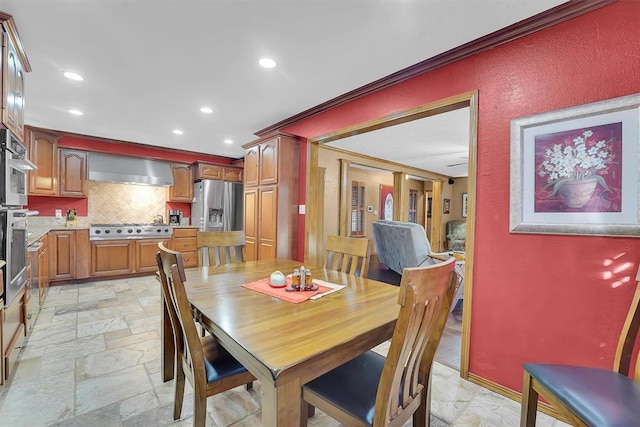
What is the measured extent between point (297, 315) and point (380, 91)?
2.22 m

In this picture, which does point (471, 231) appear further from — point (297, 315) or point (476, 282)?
point (297, 315)

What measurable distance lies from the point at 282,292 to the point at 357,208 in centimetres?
540

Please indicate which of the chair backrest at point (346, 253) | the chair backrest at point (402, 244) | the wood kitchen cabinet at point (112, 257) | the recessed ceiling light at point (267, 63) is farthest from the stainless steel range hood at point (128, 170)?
the chair backrest at point (346, 253)

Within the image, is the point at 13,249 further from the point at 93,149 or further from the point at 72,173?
the point at 93,149

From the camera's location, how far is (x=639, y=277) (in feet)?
4.13

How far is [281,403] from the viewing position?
83 cm

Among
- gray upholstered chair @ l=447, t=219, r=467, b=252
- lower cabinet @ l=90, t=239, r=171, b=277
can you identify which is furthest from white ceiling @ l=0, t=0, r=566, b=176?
gray upholstered chair @ l=447, t=219, r=467, b=252

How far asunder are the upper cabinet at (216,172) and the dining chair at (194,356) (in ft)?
14.9

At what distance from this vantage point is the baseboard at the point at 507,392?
164cm

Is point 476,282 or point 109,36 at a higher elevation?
point 109,36

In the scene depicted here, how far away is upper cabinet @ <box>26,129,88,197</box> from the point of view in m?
4.06

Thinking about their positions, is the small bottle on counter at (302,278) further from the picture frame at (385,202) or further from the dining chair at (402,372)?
the picture frame at (385,202)

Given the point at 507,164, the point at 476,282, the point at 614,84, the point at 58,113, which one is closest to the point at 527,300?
the point at 476,282

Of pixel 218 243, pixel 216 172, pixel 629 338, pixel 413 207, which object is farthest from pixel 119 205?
pixel 413 207
